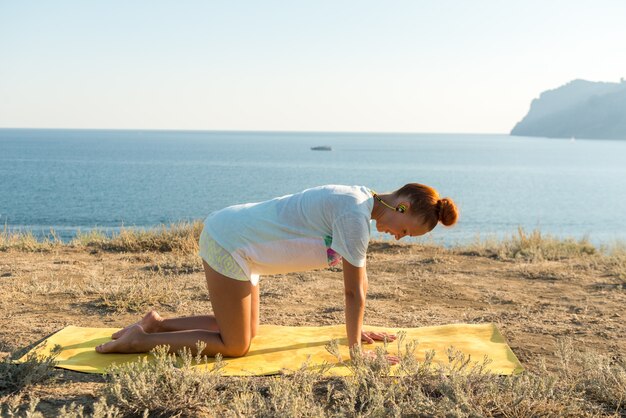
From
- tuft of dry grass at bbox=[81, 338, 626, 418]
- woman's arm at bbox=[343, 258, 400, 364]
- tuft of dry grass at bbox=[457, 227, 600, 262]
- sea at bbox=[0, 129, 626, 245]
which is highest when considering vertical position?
woman's arm at bbox=[343, 258, 400, 364]

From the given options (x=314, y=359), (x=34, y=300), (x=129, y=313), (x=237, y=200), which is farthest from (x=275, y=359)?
(x=237, y=200)

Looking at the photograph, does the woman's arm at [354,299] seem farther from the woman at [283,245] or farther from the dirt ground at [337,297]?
the dirt ground at [337,297]

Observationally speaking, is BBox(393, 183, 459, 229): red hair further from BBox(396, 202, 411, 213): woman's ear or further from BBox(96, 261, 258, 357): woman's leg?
BBox(96, 261, 258, 357): woman's leg

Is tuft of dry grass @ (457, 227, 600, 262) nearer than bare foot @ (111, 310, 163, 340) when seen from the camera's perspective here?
No

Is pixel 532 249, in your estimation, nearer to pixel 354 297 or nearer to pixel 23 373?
pixel 354 297

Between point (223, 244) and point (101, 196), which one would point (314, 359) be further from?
point (101, 196)

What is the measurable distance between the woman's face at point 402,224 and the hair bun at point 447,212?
0.36ft

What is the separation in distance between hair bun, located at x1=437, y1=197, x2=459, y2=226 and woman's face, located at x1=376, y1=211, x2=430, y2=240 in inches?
4.3

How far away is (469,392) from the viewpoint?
338 centimetres

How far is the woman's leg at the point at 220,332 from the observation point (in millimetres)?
4074

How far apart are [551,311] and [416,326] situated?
141 cm

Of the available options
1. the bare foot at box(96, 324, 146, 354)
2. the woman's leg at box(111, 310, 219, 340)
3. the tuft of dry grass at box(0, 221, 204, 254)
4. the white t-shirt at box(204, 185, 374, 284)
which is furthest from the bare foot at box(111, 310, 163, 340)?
the tuft of dry grass at box(0, 221, 204, 254)

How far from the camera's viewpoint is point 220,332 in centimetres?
417

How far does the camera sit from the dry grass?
3.34 meters
